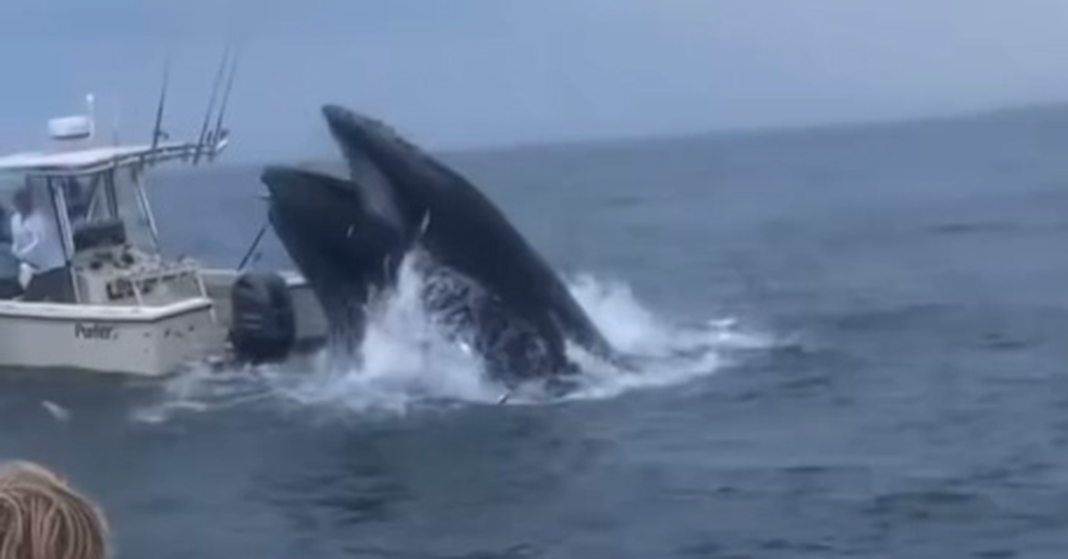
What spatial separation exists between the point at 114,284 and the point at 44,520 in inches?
1002

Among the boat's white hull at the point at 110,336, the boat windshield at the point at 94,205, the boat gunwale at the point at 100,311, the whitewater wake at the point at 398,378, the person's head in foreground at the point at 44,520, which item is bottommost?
the whitewater wake at the point at 398,378

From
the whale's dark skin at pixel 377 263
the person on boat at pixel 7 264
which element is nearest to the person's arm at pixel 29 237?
the person on boat at pixel 7 264

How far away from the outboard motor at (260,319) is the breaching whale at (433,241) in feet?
4.46

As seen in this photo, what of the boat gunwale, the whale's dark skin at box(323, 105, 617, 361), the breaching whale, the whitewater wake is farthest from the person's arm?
the whale's dark skin at box(323, 105, 617, 361)

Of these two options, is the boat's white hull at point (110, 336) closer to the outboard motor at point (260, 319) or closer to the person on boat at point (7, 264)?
the outboard motor at point (260, 319)

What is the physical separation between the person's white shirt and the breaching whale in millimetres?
3247

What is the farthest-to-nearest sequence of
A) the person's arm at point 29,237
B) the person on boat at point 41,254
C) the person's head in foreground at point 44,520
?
the person's arm at point 29,237, the person on boat at point 41,254, the person's head in foreground at point 44,520

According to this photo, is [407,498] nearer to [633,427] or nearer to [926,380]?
[633,427]

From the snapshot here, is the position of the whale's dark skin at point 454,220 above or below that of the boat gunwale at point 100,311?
above

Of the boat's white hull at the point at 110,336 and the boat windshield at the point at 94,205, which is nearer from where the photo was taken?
the boat's white hull at the point at 110,336

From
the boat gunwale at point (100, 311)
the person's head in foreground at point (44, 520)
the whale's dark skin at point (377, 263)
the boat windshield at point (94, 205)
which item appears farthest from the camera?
the boat windshield at point (94, 205)

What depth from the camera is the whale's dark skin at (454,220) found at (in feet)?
82.3

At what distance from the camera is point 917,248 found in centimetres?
4750

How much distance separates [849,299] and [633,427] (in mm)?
12682
